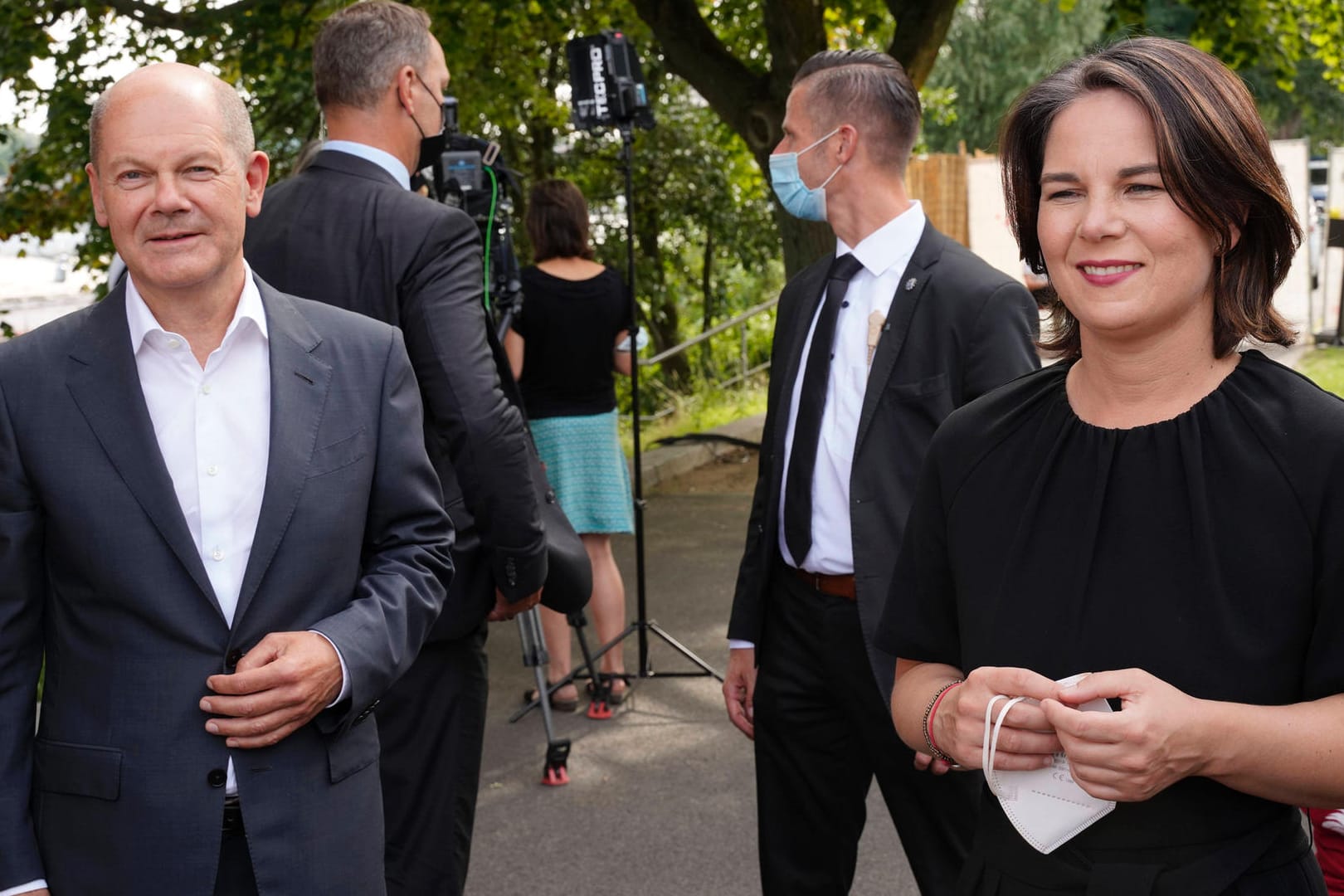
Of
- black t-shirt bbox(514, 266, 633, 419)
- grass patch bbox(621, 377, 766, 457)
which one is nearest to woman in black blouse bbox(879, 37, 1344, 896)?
black t-shirt bbox(514, 266, 633, 419)

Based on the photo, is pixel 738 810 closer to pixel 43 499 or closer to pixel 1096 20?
pixel 43 499

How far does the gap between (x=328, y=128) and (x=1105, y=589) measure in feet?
7.97

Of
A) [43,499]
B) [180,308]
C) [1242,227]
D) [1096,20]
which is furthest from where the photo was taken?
[1096,20]

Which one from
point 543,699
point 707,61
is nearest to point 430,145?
point 543,699

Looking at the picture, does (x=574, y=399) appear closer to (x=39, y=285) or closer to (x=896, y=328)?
→ (x=896, y=328)

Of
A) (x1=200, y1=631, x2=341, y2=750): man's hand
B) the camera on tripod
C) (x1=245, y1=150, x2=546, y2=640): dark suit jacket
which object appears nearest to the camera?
(x1=200, y1=631, x2=341, y2=750): man's hand

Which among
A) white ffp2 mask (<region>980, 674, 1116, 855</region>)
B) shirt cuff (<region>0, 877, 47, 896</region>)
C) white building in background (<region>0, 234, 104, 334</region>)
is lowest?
white building in background (<region>0, 234, 104, 334</region>)

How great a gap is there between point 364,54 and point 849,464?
5.06ft

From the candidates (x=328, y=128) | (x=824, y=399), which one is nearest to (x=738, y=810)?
(x=824, y=399)

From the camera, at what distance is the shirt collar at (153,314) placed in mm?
2389

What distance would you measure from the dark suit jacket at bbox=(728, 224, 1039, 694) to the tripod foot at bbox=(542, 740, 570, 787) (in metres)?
2.51

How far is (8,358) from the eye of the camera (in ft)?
7.62

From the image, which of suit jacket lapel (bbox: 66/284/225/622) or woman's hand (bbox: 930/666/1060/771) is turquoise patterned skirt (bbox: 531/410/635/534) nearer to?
suit jacket lapel (bbox: 66/284/225/622)

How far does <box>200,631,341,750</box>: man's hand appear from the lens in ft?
7.36
